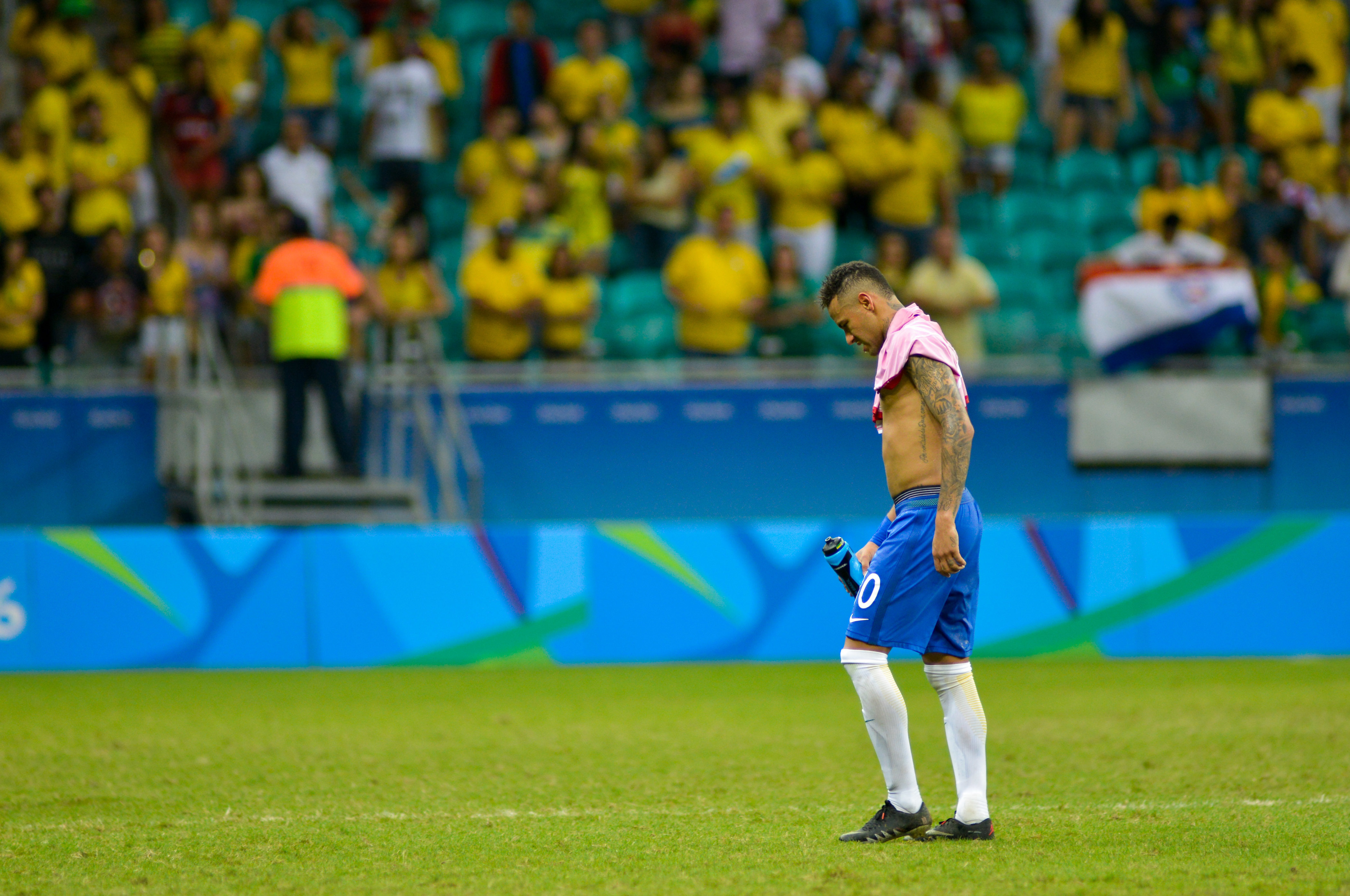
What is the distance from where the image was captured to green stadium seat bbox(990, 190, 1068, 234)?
→ 1589 centimetres

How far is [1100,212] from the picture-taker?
16.0 metres

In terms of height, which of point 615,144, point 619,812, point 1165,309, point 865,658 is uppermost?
point 615,144

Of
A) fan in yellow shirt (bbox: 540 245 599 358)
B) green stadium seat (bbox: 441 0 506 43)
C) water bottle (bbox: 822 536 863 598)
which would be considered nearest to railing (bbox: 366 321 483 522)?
fan in yellow shirt (bbox: 540 245 599 358)

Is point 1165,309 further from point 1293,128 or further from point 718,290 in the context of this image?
point 1293,128

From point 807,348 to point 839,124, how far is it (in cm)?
277

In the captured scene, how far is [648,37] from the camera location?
16609 mm

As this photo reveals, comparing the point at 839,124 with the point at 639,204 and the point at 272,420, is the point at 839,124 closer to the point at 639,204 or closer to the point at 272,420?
the point at 639,204

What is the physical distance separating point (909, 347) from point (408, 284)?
9.23m

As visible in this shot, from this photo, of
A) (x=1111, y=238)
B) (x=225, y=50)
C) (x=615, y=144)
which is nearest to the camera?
(x=615, y=144)

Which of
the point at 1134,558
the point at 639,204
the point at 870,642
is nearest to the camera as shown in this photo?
the point at 870,642

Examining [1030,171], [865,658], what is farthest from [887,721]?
[1030,171]

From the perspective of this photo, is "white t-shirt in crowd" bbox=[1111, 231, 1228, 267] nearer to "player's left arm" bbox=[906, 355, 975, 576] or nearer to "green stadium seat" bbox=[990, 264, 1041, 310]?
"green stadium seat" bbox=[990, 264, 1041, 310]

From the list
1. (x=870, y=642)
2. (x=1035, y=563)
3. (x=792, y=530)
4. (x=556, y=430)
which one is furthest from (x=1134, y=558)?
(x=870, y=642)

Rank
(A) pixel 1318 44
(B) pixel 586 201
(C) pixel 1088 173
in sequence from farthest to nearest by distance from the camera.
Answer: (A) pixel 1318 44 < (C) pixel 1088 173 < (B) pixel 586 201
